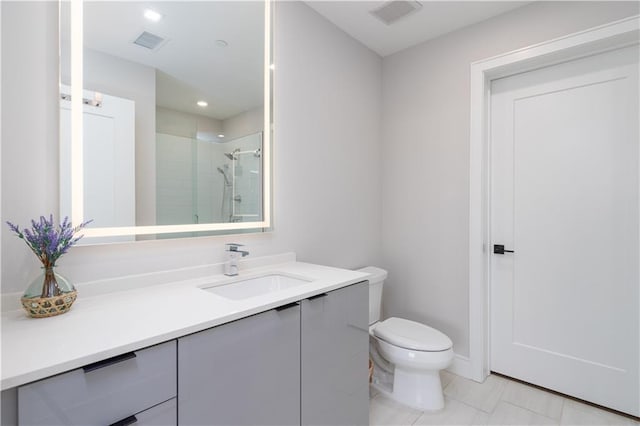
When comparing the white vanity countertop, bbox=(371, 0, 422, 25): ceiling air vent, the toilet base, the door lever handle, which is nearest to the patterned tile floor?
the toilet base

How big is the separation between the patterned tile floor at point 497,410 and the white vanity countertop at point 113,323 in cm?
102

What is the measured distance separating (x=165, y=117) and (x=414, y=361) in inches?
71.4

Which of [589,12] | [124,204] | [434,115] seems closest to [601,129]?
[589,12]

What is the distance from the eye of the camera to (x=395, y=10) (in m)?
1.99

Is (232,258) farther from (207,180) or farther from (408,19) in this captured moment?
(408,19)

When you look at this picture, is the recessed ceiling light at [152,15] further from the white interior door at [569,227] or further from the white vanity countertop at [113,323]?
the white interior door at [569,227]

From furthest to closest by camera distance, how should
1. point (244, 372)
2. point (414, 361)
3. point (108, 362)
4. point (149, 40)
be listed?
point (414, 361) < point (149, 40) < point (244, 372) < point (108, 362)

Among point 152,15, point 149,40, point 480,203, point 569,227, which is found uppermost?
point 152,15

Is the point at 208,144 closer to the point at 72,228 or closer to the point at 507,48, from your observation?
the point at 72,228

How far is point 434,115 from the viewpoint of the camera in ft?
7.66

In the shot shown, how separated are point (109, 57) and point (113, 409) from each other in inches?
48.9

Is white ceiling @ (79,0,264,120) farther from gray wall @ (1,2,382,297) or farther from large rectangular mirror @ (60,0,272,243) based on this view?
gray wall @ (1,2,382,297)

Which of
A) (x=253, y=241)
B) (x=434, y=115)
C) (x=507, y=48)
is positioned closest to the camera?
(x=253, y=241)

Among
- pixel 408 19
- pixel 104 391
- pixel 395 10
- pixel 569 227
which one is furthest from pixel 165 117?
pixel 569 227
